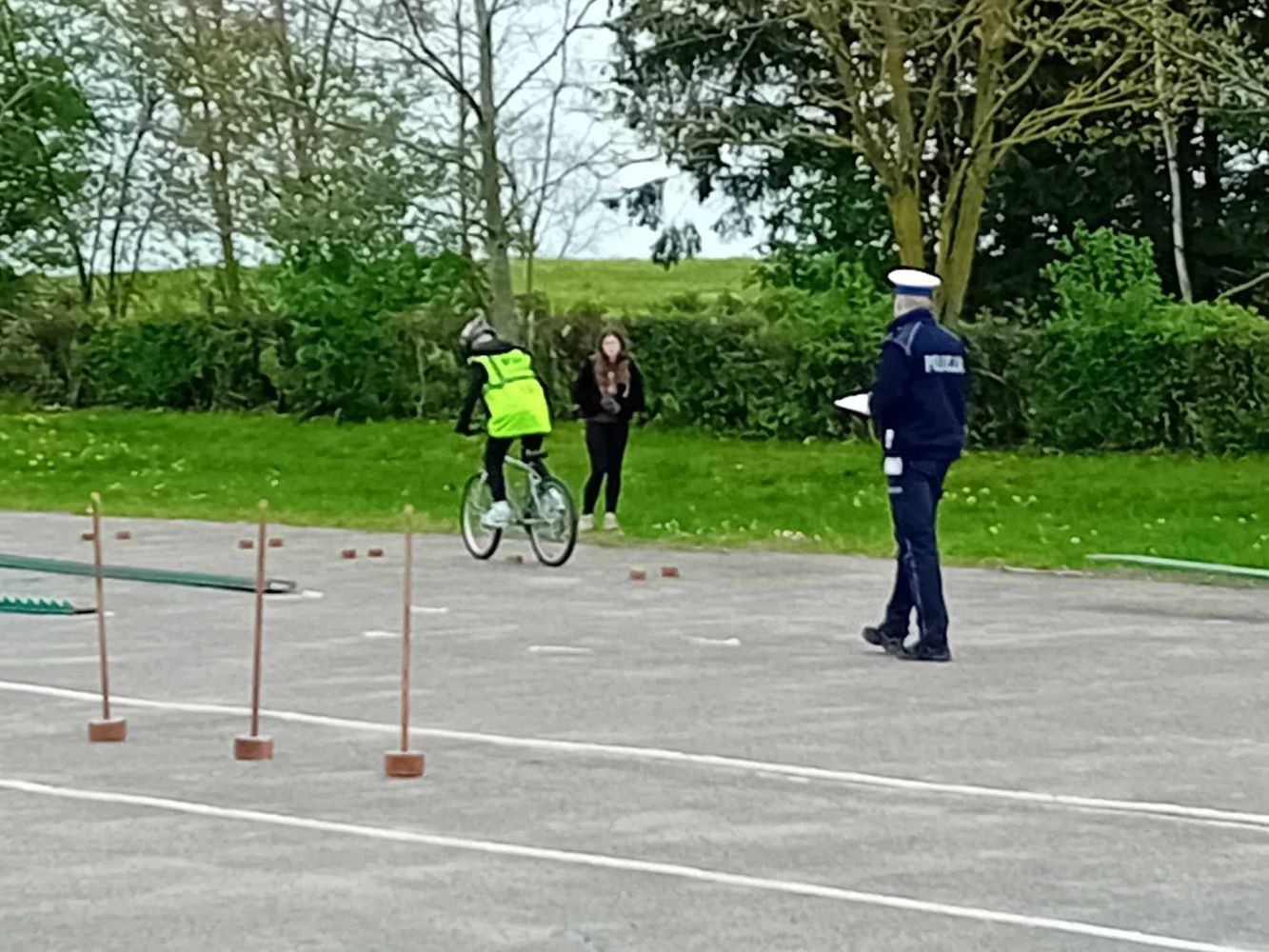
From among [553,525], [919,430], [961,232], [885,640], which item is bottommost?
[885,640]

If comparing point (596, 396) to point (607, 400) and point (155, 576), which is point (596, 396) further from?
point (155, 576)

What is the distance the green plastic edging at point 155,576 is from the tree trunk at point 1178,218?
77.0 feet

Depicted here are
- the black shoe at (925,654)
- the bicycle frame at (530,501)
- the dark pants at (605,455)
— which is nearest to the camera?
the black shoe at (925,654)

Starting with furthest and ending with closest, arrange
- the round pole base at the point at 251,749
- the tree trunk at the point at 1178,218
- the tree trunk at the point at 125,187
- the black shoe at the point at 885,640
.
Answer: the tree trunk at the point at 125,187
the tree trunk at the point at 1178,218
the black shoe at the point at 885,640
the round pole base at the point at 251,749

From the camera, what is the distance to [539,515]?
18438 millimetres

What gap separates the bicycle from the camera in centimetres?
1833

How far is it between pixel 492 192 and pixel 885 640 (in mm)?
18839

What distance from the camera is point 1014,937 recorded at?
6828 millimetres

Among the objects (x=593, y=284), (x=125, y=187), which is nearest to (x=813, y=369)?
(x=593, y=284)

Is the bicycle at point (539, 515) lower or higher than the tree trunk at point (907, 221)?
lower

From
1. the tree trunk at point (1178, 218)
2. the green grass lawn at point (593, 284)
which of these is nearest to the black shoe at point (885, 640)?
the green grass lawn at point (593, 284)

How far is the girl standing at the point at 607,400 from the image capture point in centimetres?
2083

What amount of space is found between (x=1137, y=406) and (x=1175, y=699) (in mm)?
21382

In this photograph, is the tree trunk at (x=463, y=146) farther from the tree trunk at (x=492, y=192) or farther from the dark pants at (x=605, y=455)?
the dark pants at (x=605, y=455)
